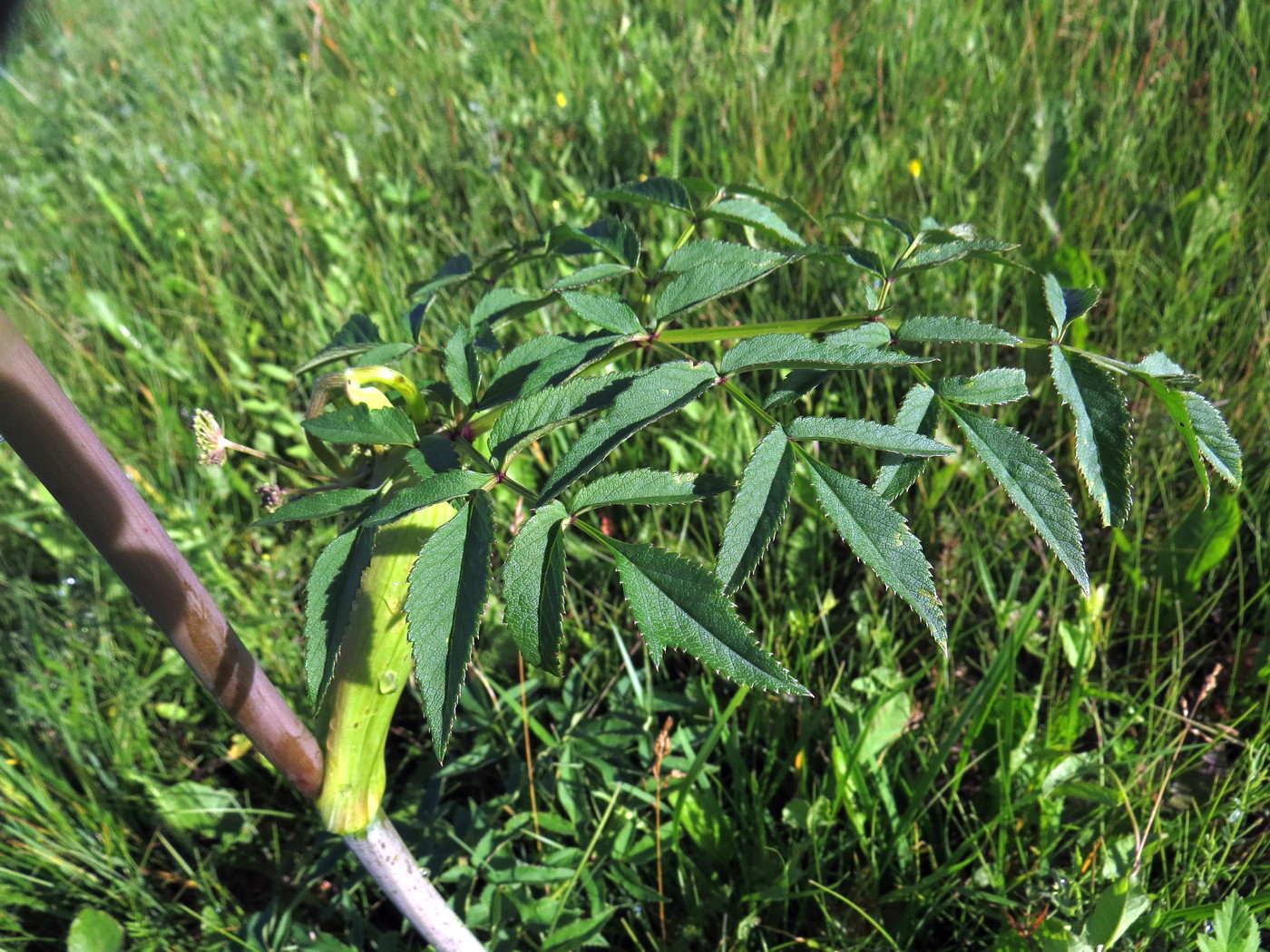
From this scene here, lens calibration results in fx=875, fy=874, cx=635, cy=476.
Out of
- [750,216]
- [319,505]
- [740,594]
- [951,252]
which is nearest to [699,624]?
[319,505]

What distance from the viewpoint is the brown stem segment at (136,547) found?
576 mm

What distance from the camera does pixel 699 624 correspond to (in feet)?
2.05

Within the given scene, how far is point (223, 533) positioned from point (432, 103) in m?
1.89

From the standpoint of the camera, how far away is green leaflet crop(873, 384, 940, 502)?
71cm

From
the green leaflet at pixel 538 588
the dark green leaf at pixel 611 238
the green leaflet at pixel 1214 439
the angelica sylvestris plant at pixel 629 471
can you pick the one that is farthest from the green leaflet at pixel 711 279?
the green leaflet at pixel 1214 439

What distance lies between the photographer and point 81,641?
1.65m

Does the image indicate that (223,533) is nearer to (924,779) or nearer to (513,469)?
→ (513,469)

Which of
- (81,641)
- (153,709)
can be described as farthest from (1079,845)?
(81,641)

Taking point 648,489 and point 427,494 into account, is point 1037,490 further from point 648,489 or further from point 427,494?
point 427,494

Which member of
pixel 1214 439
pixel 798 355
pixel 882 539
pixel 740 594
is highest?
pixel 798 355

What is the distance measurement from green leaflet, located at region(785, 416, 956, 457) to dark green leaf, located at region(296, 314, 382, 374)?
46 centimetres

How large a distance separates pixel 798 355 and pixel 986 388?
18 cm

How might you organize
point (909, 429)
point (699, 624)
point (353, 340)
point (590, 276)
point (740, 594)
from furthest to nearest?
point (740, 594) → point (353, 340) → point (590, 276) → point (909, 429) → point (699, 624)

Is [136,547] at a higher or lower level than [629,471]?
higher
